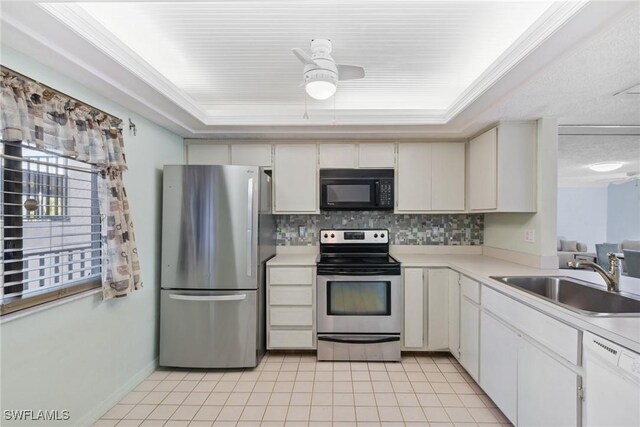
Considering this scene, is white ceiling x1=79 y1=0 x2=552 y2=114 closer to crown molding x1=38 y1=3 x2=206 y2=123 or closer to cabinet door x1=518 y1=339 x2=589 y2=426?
crown molding x1=38 y1=3 x2=206 y2=123

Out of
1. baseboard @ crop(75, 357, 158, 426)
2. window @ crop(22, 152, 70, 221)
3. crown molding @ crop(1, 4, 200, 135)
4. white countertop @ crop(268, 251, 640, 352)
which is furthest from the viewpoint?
baseboard @ crop(75, 357, 158, 426)

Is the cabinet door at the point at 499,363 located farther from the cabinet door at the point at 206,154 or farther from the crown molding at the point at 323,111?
the cabinet door at the point at 206,154

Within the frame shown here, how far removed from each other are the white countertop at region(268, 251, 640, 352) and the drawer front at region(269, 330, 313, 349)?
2.08 ft

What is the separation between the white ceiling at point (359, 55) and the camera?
4.74 feet

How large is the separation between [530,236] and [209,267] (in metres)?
2.67

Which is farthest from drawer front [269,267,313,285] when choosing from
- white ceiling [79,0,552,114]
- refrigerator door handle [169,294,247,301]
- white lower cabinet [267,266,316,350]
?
white ceiling [79,0,552,114]

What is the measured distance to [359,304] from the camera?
2826mm

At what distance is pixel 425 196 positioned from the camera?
127 inches

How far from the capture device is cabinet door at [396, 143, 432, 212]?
3219 mm

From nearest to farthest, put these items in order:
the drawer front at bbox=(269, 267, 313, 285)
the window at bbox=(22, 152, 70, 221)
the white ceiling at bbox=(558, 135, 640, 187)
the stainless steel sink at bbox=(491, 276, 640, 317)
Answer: the window at bbox=(22, 152, 70, 221) < the stainless steel sink at bbox=(491, 276, 640, 317) < the drawer front at bbox=(269, 267, 313, 285) < the white ceiling at bbox=(558, 135, 640, 187)

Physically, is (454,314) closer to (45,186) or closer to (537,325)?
(537,325)

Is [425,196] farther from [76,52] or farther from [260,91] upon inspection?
[76,52]

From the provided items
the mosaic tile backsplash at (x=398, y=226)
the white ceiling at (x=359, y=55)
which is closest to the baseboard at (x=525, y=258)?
the mosaic tile backsplash at (x=398, y=226)

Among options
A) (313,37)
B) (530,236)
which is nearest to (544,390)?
(530,236)
